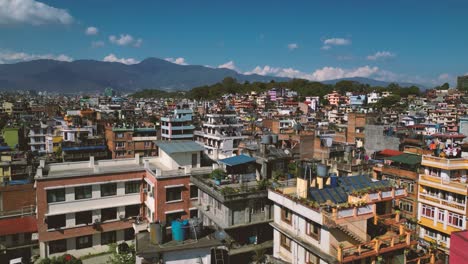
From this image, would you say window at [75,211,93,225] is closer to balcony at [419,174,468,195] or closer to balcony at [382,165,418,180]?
balcony at [382,165,418,180]

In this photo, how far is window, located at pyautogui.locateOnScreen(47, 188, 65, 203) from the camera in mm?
28484

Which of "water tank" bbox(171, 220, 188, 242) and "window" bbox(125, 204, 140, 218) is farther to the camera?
"window" bbox(125, 204, 140, 218)

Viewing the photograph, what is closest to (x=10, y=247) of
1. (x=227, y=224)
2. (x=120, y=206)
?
(x=120, y=206)

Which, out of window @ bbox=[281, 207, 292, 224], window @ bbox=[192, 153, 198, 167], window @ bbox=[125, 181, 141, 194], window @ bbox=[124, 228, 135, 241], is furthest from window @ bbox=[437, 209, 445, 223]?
window @ bbox=[124, 228, 135, 241]

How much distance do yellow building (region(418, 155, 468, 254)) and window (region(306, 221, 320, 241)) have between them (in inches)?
562

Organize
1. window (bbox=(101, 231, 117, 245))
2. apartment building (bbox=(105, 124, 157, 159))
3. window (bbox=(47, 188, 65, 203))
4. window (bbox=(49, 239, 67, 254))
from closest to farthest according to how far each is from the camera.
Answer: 1. window (bbox=(47, 188, 65, 203))
2. window (bbox=(49, 239, 67, 254))
3. window (bbox=(101, 231, 117, 245))
4. apartment building (bbox=(105, 124, 157, 159))

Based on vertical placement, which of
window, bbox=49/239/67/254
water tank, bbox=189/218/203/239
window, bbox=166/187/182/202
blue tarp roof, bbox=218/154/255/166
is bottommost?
window, bbox=49/239/67/254

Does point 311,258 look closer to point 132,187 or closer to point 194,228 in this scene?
point 194,228

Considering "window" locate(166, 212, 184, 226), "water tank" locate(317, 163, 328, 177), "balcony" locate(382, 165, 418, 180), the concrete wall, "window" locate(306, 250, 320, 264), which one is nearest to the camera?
"window" locate(306, 250, 320, 264)

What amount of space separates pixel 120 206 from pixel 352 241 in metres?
21.0

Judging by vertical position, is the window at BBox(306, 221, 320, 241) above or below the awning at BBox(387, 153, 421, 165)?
below

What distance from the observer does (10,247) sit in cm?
2902

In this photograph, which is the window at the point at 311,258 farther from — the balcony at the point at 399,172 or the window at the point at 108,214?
the window at the point at 108,214

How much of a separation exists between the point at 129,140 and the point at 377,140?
44436 millimetres
